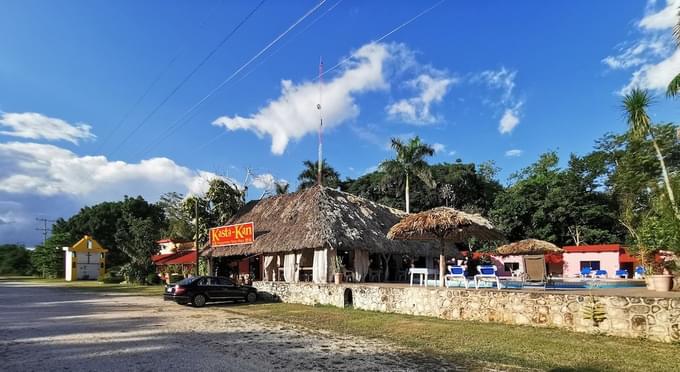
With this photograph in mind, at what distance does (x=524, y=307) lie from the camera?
1233 cm

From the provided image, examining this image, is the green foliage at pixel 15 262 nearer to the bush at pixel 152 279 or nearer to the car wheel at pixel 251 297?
the bush at pixel 152 279

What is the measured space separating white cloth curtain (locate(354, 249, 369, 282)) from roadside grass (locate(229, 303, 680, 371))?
26.1ft

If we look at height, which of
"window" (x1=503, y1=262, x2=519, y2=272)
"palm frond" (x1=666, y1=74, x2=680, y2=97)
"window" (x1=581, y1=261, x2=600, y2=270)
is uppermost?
"palm frond" (x1=666, y1=74, x2=680, y2=97)

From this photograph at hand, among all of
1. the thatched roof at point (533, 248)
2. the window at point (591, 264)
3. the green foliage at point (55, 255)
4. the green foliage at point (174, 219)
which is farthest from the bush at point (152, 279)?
the green foliage at point (55, 255)

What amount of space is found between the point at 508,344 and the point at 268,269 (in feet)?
55.3

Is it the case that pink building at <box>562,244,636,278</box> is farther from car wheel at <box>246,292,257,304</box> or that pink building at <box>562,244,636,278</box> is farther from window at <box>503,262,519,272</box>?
car wheel at <box>246,292,257,304</box>

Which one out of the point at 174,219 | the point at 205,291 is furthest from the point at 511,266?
the point at 174,219

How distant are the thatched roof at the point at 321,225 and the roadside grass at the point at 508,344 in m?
7.50

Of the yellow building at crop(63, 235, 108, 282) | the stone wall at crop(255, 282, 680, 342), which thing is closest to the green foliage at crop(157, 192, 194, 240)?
the yellow building at crop(63, 235, 108, 282)

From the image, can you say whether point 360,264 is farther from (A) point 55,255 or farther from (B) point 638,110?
(A) point 55,255

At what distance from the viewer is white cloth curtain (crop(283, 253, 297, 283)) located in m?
22.9

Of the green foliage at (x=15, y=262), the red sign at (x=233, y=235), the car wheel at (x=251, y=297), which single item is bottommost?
the green foliage at (x=15, y=262)

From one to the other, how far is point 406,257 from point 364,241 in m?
5.22

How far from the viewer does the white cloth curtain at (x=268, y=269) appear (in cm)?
2479
